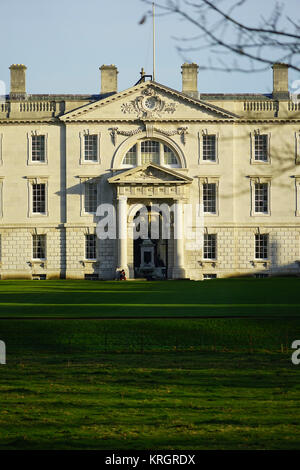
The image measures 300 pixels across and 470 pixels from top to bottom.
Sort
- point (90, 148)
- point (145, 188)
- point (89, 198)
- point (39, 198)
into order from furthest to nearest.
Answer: point (39, 198)
point (90, 148)
point (89, 198)
point (145, 188)

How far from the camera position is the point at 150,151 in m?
57.8

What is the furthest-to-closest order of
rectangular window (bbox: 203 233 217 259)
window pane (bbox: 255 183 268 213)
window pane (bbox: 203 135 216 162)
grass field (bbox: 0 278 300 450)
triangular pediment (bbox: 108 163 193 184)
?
window pane (bbox: 255 183 268 213)
rectangular window (bbox: 203 233 217 259)
window pane (bbox: 203 135 216 162)
triangular pediment (bbox: 108 163 193 184)
grass field (bbox: 0 278 300 450)

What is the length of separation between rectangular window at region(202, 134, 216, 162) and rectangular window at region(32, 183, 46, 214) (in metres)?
11.2

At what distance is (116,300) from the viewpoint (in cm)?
3281

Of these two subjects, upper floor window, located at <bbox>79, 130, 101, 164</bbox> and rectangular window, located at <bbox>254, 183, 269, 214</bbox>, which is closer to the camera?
upper floor window, located at <bbox>79, 130, 101, 164</bbox>

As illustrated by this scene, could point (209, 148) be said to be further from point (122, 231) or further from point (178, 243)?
point (122, 231)

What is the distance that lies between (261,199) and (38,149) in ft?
51.5

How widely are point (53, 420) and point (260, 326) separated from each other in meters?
11.4

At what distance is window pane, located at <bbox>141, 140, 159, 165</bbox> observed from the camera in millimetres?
57656

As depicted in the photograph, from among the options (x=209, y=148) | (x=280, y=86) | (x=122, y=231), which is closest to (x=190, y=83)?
(x=209, y=148)

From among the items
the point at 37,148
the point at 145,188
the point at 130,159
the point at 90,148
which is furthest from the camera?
the point at 37,148

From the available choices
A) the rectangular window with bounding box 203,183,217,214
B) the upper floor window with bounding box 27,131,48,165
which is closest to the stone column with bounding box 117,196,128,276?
the rectangular window with bounding box 203,183,217,214

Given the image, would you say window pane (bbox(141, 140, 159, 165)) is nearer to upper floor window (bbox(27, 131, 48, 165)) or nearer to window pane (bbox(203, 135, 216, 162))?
window pane (bbox(203, 135, 216, 162))

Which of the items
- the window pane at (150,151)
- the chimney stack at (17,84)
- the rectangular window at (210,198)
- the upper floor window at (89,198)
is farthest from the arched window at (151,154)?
the chimney stack at (17,84)
